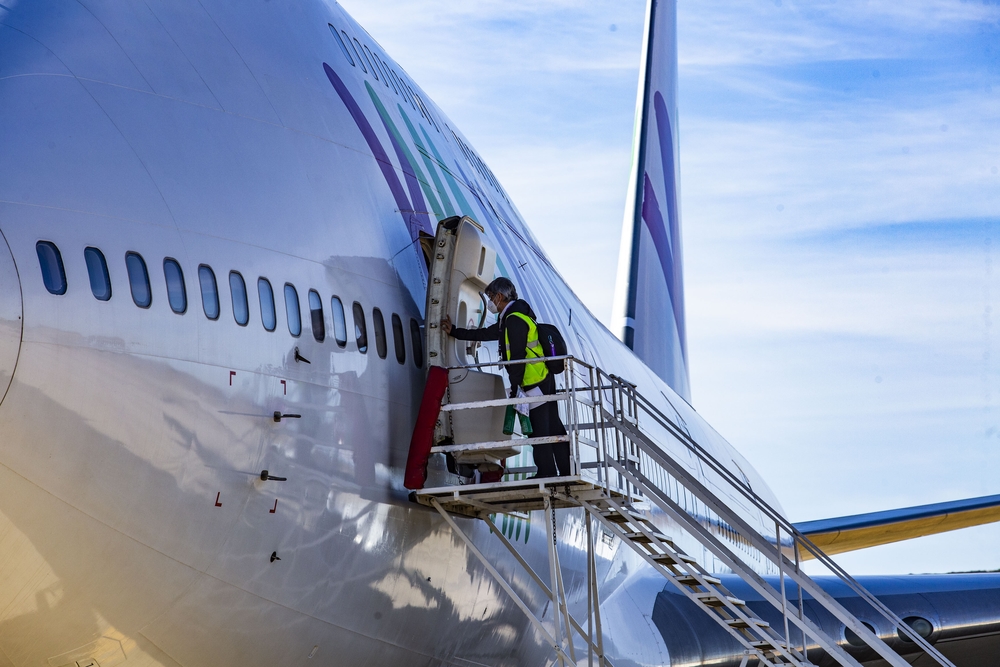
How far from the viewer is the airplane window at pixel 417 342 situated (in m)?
6.73

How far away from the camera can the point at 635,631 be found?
1134 centimetres

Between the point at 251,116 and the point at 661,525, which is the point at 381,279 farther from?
the point at 661,525

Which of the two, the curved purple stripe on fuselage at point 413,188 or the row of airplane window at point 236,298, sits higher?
the curved purple stripe on fuselage at point 413,188

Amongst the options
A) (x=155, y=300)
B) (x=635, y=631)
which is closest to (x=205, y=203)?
(x=155, y=300)

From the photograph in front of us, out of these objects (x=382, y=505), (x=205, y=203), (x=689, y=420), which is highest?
(x=689, y=420)

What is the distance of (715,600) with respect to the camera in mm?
7418

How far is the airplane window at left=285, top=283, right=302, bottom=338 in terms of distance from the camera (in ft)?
18.2

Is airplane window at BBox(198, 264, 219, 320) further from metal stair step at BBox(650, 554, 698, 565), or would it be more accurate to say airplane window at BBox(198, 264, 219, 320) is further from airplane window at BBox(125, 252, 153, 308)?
metal stair step at BBox(650, 554, 698, 565)

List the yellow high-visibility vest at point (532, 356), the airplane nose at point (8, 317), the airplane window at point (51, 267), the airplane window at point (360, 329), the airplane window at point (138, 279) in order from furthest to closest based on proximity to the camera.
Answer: the yellow high-visibility vest at point (532, 356) → the airplane window at point (360, 329) → the airplane window at point (138, 279) → the airplane window at point (51, 267) → the airplane nose at point (8, 317)

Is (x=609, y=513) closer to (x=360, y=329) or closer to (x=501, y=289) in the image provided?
(x=501, y=289)

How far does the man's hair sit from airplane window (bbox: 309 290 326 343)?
1.54 metres

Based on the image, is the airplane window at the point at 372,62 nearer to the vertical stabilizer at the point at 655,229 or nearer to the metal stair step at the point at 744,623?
the metal stair step at the point at 744,623

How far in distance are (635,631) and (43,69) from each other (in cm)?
842

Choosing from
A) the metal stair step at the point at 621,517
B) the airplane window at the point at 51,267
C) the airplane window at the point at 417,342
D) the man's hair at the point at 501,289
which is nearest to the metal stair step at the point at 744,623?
the metal stair step at the point at 621,517
